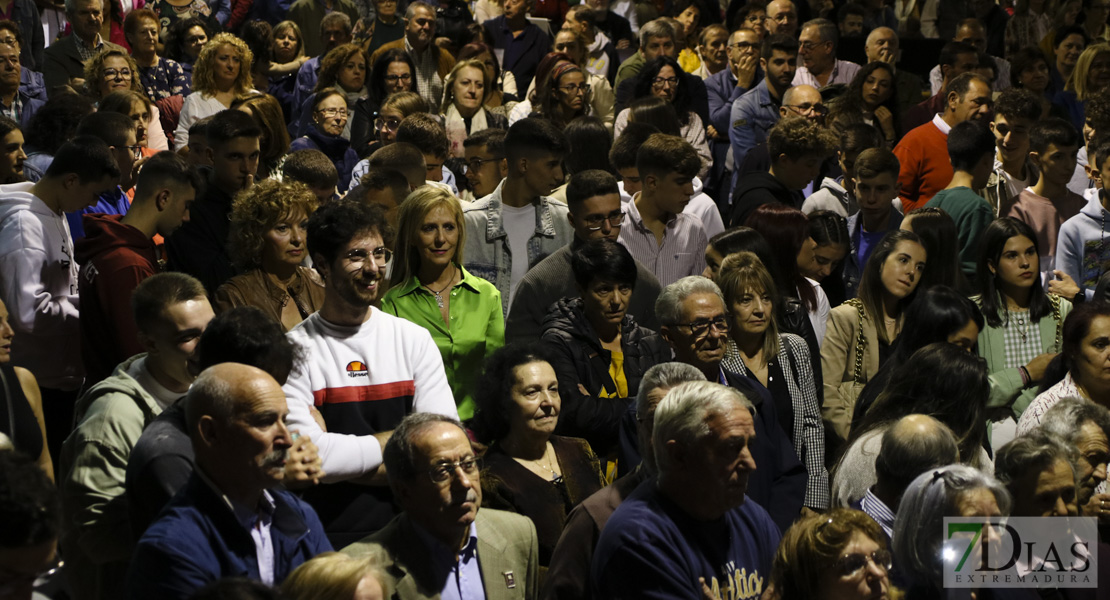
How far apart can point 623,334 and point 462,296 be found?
2.27ft

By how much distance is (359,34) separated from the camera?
40.9ft

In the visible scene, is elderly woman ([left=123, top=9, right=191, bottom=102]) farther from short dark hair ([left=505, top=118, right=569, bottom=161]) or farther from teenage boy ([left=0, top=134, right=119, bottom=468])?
teenage boy ([left=0, top=134, right=119, bottom=468])

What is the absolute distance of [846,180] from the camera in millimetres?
8516

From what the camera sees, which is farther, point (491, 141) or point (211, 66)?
Answer: point (211, 66)

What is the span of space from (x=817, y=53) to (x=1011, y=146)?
11.0 ft

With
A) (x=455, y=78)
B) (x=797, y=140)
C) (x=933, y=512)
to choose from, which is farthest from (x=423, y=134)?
(x=933, y=512)

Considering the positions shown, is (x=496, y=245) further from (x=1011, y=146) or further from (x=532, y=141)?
(x=1011, y=146)

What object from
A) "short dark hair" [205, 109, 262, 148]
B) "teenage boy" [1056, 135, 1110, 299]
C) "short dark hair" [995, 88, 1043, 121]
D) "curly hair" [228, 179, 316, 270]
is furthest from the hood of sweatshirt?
"short dark hair" [995, 88, 1043, 121]

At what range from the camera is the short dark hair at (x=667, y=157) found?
260 inches

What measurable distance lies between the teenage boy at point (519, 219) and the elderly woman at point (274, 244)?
1.49 m

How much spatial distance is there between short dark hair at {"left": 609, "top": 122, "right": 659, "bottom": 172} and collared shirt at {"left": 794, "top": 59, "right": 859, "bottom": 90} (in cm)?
391

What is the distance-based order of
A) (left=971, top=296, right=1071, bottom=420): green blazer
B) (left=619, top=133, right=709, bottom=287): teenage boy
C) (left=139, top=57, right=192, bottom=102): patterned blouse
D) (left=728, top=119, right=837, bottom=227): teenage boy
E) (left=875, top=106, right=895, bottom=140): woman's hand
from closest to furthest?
(left=971, top=296, right=1071, bottom=420): green blazer
(left=619, top=133, right=709, bottom=287): teenage boy
(left=728, top=119, right=837, bottom=227): teenage boy
(left=139, top=57, right=192, bottom=102): patterned blouse
(left=875, top=106, right=895, bottom=140): woman's hand

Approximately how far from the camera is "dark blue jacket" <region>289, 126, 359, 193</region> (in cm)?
864

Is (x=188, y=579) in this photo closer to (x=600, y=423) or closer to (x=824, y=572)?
(x=824, y=572)
